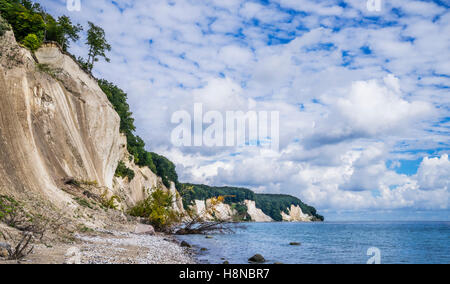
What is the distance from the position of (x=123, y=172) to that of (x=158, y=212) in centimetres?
1647

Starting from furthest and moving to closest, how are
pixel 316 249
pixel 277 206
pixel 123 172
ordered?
pixel 277 206, pixel 123 172, pixel 316 249

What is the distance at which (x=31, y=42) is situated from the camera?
2688 cm

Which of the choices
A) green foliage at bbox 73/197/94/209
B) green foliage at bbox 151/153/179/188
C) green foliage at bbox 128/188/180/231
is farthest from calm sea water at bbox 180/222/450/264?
green foliage at bbox 151/153/179/188

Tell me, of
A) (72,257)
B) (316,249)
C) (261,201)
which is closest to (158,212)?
(316,249)

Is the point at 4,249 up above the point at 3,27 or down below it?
below

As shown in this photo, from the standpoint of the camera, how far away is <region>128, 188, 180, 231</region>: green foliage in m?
28.2

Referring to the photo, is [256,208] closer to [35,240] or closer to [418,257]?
[418,257]

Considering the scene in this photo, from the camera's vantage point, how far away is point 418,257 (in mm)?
22734

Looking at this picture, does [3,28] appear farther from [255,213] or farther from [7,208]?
[255,213]

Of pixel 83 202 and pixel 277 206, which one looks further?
pixel 277 206

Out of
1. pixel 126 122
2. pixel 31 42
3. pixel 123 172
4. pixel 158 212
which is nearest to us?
pixel 31 42
